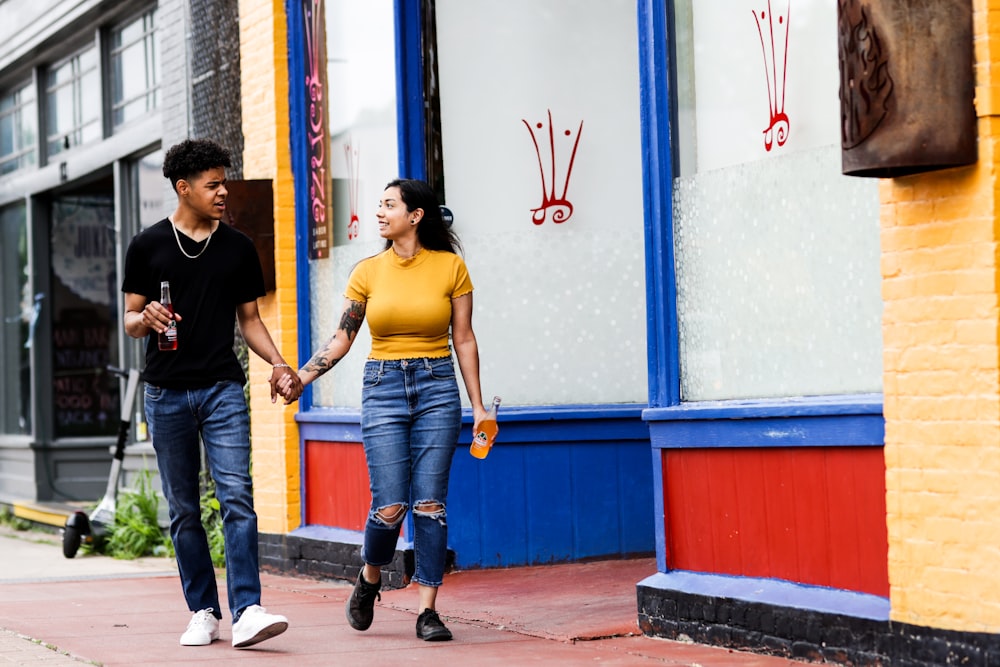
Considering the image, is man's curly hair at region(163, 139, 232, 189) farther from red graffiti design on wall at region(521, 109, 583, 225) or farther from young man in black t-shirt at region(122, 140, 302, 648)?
red graffiti design on wall at region(521, 109, 583, 225)

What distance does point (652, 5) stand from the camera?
259 inches

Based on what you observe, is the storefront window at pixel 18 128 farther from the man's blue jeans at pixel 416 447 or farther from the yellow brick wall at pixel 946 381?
the yellow brick wall at pixel 946 381

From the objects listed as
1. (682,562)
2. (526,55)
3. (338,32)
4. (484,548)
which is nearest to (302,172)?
(338,32)

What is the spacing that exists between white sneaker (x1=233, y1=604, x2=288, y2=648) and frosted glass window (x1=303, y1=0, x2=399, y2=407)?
8.96 feet

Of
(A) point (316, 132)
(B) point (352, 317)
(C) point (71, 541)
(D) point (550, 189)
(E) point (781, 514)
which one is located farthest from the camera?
(C) point (71, 541)

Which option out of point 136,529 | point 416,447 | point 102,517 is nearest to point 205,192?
point 416,447

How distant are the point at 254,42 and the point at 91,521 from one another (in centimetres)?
366

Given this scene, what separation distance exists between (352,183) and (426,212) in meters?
2.60

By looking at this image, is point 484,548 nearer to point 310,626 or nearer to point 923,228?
point 310,626

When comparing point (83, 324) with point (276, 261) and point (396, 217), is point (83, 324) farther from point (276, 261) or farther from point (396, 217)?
point (396, 217)

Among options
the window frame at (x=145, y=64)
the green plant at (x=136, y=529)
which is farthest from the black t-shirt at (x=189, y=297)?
the window frame at (x=145, y=64)

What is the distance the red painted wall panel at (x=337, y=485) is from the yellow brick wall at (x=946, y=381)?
3.89m

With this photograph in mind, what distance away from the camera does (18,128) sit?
591 inches

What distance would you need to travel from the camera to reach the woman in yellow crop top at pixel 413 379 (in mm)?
6320
